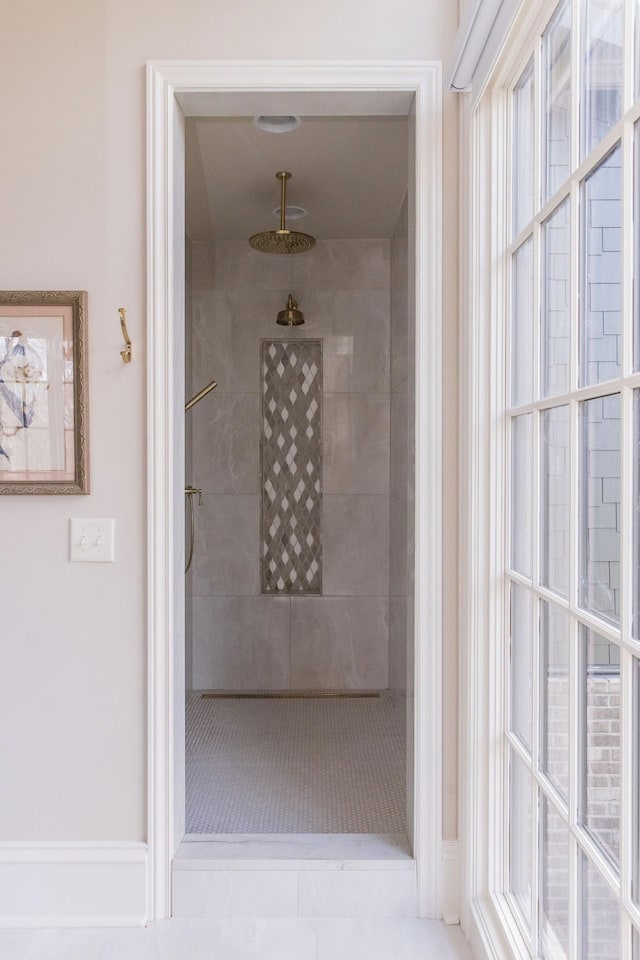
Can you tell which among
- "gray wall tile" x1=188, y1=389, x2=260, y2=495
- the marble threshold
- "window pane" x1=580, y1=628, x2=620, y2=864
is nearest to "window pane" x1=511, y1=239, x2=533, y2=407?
"window pane" x1=580, y1=628, x2=620, y2=864

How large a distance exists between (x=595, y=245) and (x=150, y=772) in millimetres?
1581

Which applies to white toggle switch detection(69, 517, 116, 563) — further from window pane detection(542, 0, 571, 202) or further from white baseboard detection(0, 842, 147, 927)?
window pane detection(542, 0, 571, 202)

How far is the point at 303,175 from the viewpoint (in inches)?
108

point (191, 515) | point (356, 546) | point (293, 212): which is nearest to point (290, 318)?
point (293, 212)

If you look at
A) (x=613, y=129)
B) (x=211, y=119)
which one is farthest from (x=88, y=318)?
(x=613, y=129)

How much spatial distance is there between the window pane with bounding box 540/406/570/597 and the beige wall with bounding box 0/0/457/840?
473 mm

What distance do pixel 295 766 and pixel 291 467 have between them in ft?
5.08

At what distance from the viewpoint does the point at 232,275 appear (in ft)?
11.5

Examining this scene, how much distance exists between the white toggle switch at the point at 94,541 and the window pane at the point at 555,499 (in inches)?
42.5

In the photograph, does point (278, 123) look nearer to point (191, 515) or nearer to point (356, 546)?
point (191, 515)

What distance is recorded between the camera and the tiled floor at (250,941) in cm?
161

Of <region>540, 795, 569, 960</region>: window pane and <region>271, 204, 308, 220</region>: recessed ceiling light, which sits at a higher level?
<region>271, 204, 308, 220</region>: recessed ceiling light

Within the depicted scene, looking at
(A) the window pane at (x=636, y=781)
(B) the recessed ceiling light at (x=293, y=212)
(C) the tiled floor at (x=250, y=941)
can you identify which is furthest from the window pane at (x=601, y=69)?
(B) the recessed ceiling light at (x=293, y=212)

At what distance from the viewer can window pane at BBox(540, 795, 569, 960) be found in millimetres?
1195
